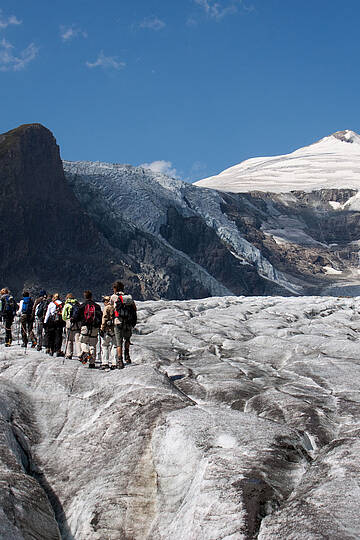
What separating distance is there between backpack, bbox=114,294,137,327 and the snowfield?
6.33 ft

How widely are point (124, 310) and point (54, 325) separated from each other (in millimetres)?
4229

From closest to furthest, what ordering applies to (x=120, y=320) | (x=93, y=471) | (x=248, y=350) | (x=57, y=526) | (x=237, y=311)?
(x=57, y=526), (x=93, y=471), (x=120, y=320), (x=248, y=350), (x=237, y=311)

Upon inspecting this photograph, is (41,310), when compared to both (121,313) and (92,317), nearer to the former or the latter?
(92,317)

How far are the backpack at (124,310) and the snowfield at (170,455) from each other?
6.33ft

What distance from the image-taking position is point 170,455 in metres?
10.2

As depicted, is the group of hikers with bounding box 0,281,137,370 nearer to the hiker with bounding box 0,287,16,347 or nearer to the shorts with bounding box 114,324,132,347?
the shorts with bounding box 114,324,132,347

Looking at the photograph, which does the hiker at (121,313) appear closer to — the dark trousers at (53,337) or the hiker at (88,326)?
the hiker at (88,326)

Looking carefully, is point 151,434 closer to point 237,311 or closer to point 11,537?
point 11,537

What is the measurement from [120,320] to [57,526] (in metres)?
8.10

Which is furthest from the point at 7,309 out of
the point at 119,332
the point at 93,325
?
the point at 119,332

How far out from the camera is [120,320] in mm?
16859

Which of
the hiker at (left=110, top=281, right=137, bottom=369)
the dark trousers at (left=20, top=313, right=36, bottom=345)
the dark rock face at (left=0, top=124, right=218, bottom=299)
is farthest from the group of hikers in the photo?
the dark rock face at (left=0, top=124, right=218, bottom=299)

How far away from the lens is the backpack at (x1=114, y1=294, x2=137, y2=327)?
16828 mm

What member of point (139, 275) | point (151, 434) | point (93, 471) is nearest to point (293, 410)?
point (151, 434)
